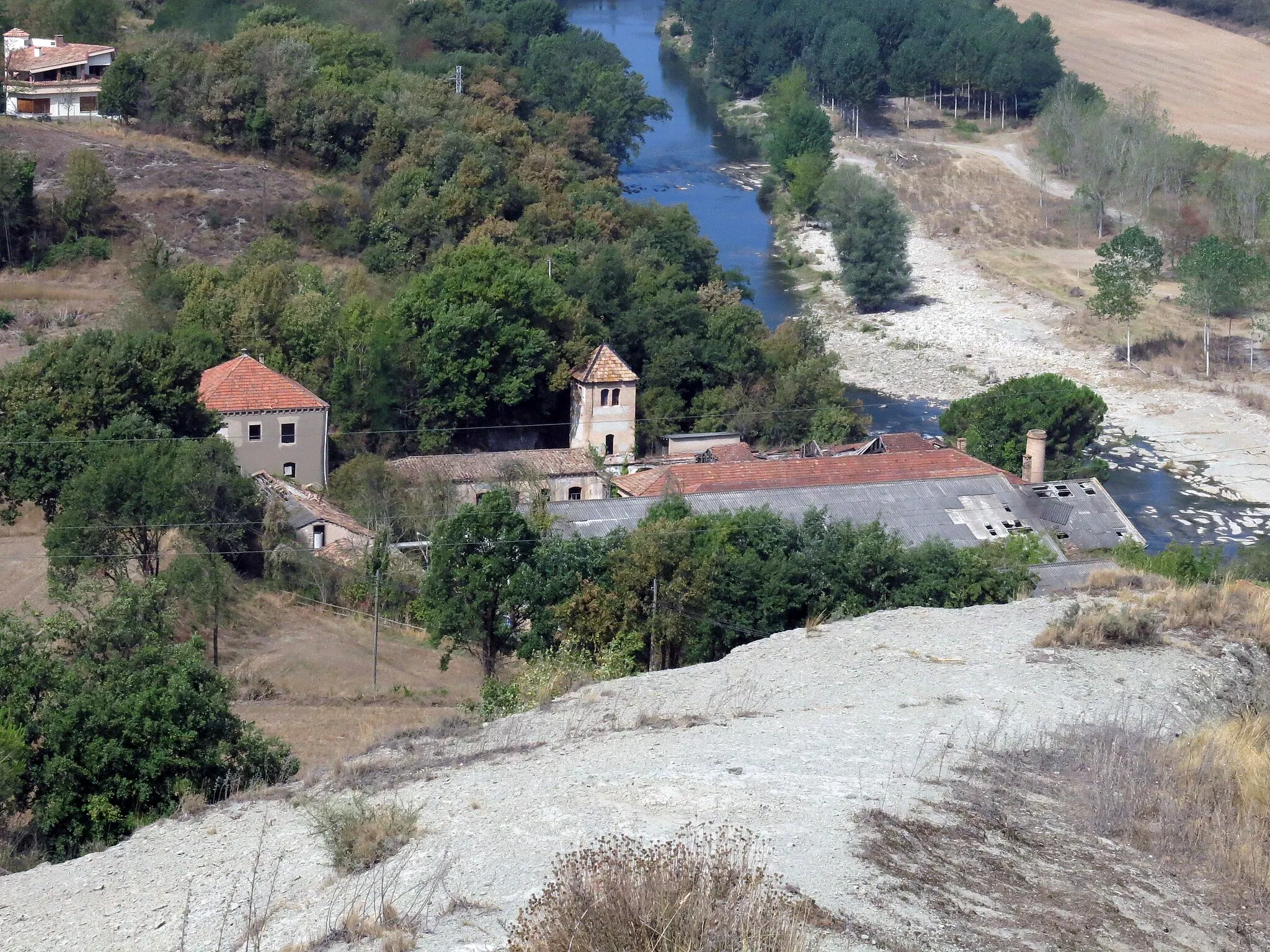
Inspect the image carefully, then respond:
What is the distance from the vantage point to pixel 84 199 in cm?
5166

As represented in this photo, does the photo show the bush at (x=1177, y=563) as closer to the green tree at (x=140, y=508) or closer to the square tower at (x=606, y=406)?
the square tower at (x=606, y=406)

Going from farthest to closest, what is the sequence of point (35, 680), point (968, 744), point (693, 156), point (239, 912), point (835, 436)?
1. point (693, 156)
2. point (835, 436)
3. point (35, 680)
4. point (968, 744)
5. point (239, 912)

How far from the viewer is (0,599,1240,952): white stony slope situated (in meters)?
11.8

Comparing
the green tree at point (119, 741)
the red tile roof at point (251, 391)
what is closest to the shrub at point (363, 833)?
the green tree at point (119, 741)

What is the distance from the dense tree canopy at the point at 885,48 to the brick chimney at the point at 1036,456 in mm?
54163

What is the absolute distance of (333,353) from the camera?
41.0 m

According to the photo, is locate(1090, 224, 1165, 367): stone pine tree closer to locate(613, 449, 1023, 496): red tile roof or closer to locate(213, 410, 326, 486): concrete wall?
locate(613, 449, 1023, 496): red tile roof

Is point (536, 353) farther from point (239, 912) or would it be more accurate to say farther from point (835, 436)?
point (239, 912)

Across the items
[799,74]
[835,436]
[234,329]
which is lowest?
[835,436]

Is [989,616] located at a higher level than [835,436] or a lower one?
higher

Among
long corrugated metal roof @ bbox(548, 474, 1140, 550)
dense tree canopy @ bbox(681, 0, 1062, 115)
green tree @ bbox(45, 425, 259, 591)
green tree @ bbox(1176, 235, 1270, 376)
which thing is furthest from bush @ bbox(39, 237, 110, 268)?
dense tree canopy @ bbox(681, 0, 1062, 115)

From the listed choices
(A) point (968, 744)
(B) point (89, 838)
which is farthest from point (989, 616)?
(B) point (89, 838)

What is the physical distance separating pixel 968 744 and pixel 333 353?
94.2 feet

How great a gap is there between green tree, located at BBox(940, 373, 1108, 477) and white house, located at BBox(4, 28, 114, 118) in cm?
3544
